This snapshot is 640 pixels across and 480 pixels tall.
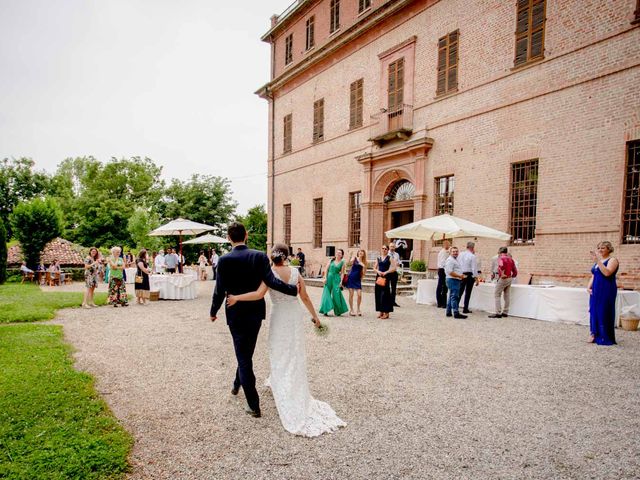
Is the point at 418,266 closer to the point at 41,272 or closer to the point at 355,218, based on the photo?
the point at 355,218

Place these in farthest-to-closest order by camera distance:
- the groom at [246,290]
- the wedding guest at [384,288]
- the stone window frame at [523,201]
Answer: the stone window frame at [523,201], the wedding guest at [384,288], the groom at [246,290]

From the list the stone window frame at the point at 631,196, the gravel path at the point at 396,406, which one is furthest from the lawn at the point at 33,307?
the stone window frame at the point at 631,196

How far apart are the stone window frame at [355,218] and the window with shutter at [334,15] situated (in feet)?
28.6

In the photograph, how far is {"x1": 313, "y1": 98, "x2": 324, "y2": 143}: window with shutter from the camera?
21.0 m

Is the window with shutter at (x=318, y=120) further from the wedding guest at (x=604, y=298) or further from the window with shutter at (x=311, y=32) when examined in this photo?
the wedding guest at (x=604, y=298)

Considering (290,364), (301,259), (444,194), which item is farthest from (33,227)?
(290,364)

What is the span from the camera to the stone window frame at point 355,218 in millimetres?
18891

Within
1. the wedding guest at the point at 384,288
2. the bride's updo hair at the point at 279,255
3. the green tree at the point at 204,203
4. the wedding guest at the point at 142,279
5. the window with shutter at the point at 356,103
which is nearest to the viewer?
the bride's updo hair at the point at 279,255

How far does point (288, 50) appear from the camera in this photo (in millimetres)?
24047

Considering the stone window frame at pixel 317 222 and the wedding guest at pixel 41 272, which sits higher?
the stone window frame at pixel 317 222

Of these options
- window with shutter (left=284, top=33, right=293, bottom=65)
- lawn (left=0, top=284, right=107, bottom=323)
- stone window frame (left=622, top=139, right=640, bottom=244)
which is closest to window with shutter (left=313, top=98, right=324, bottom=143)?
window with shutter (left=284, top=33, right=293, bottom=65)

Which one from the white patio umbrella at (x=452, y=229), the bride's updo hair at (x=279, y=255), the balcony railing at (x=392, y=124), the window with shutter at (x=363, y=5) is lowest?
the bride's updo hair at (x=279, y=255)

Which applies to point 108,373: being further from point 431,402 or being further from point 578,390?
point 578,390

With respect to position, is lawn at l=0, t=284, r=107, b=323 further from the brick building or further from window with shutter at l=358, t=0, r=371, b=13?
window with shutter at l=358, t=0, r=371, b=13
